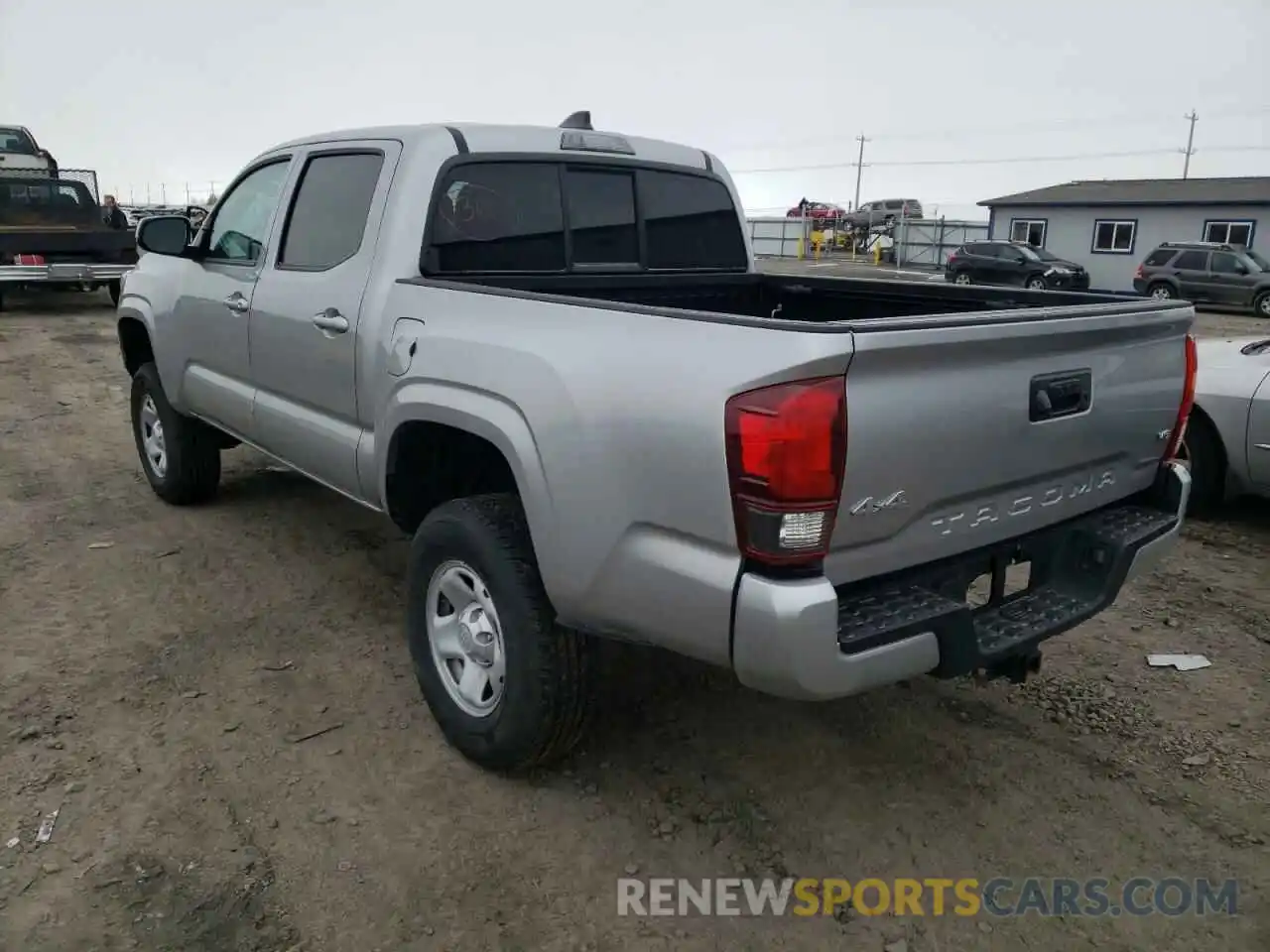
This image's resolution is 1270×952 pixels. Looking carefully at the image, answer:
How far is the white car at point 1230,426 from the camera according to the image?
5422 millimetres

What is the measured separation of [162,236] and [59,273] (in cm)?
1251

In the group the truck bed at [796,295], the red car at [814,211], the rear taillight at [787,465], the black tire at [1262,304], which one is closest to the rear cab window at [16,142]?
the truck bed at [796,295]

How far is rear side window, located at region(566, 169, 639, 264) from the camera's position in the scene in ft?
13.0

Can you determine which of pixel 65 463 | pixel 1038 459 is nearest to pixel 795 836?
pixel 1038 459

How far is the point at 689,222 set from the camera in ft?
14.6

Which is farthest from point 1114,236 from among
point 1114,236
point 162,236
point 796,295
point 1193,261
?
point 162,236

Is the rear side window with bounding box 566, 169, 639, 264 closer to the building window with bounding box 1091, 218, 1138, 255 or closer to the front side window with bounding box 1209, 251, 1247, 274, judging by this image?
the front side window with bounding box 1209, 251, 1247, 274

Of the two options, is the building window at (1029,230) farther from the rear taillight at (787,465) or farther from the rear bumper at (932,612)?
the rear taillight at (787,465)

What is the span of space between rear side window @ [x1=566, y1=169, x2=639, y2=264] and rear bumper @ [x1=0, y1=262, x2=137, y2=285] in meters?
13.1

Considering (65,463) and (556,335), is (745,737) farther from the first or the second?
(65,463)

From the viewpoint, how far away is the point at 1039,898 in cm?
264

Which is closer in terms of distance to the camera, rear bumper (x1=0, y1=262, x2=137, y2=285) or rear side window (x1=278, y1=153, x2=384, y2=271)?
rear side window (x1=278, y1=153, x2=384, y2=271)

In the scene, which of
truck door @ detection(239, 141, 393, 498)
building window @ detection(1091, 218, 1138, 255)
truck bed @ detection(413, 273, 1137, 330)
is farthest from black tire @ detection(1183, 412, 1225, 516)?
building window @ detection(1091, 218, 1138, 255)

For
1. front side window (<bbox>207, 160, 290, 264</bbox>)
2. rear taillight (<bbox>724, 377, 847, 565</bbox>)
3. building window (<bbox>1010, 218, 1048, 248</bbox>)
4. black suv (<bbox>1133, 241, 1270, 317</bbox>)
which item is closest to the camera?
rear taillight (<bbox>724, 377, 847, 565</bbox>)
